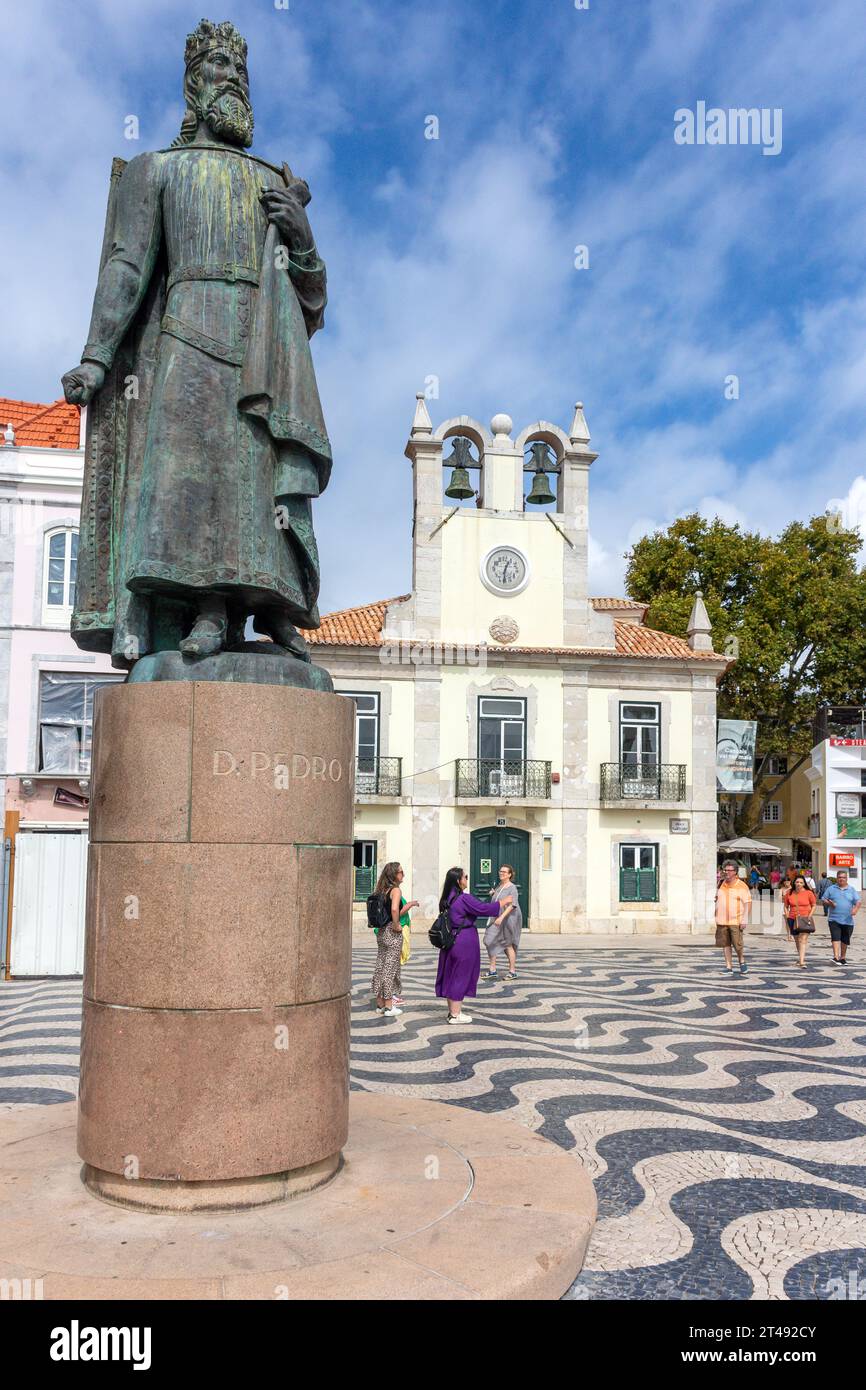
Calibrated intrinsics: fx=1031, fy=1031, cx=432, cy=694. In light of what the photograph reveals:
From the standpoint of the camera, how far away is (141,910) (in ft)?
11.9

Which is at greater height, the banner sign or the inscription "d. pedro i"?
the banner sign

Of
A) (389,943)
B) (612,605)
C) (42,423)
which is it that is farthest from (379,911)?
(612,605)

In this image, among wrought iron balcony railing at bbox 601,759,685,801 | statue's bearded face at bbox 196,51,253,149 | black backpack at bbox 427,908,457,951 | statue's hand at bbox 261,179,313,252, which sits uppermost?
statue's bearded face at bbox 196,51,253,149

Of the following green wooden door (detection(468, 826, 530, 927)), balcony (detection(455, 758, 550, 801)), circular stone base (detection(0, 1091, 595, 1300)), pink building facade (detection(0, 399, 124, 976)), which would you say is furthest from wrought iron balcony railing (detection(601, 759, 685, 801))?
circular stone base (detection(0, 1091, 595, 1300))

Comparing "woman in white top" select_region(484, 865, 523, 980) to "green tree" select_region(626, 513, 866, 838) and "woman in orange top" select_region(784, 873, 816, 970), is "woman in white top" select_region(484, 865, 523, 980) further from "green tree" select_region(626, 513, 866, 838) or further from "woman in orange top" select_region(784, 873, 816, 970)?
"green tree" select_region(626, 513, 866, 838)

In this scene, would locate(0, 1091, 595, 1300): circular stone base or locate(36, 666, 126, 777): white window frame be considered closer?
locate(0, 1091, 595, 1300): circular stone base

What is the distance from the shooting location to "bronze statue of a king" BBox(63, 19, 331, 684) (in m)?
4.09

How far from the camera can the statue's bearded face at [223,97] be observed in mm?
4348

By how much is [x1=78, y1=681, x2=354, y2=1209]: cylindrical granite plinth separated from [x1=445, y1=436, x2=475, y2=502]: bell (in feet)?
57.1

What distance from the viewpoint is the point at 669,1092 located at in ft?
21.4

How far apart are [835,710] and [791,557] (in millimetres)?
5896

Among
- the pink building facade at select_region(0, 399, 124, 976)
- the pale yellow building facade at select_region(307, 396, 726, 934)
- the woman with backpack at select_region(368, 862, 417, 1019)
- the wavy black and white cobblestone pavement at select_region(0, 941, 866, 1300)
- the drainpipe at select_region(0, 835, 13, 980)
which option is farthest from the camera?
the pale yellow building facade at select_region(307, 396, 726, 934)

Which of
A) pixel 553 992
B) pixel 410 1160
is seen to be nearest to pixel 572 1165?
pixel 410 1160
